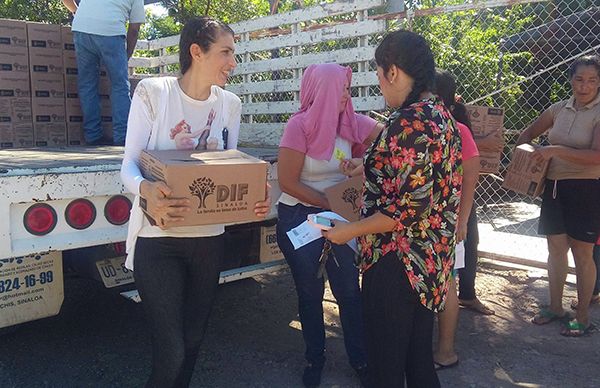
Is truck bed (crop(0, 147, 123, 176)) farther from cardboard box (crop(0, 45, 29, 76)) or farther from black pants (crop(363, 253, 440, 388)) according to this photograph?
black pants (crop(363, 253, 440, 388))

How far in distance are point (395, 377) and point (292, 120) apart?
4.77ft

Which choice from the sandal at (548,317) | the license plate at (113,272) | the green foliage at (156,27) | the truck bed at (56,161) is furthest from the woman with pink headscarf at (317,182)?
the green foliage at (156,27)

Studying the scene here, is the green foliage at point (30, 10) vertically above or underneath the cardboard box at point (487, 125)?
above

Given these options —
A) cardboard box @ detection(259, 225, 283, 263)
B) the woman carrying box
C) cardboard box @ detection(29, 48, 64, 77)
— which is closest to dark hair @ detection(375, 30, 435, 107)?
cardboard box @ detection(259, 225, 283, 263)

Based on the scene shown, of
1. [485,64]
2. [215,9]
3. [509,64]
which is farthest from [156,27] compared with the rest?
[485,64]

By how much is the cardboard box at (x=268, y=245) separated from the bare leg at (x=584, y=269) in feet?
6.71

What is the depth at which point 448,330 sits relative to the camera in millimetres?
3410

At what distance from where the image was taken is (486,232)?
247 inches

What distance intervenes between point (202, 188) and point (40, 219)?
0.90 metres

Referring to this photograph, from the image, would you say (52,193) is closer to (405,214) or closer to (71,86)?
(405,214)

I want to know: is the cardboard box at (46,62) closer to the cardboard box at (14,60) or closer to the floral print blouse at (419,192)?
the cardboard box at (14,60)

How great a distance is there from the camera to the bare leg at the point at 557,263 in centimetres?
399

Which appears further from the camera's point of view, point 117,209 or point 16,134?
point 16,134

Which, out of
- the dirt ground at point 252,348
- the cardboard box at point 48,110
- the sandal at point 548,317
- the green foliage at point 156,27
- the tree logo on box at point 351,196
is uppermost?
the green foliage at point 156,27
